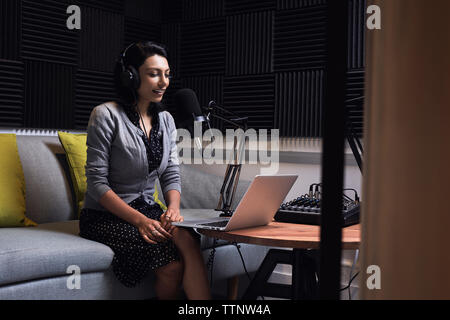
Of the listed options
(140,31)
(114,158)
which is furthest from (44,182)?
(140,31)

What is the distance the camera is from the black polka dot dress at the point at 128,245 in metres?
2.34

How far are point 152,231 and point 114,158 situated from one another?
439 millimetres

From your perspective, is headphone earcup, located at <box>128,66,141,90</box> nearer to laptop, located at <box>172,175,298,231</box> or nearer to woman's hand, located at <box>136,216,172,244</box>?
woman's hand, located at <box>136,216,172,244</box>

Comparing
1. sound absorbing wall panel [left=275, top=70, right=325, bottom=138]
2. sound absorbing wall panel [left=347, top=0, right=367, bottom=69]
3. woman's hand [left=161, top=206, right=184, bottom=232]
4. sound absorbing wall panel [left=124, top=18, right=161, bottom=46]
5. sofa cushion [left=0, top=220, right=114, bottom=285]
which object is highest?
sound absorbing wall panel [left=124, top=18, right=161, bottom=46]

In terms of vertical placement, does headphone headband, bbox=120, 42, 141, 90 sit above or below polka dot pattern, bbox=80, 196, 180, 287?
above

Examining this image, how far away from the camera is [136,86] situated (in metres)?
2.58

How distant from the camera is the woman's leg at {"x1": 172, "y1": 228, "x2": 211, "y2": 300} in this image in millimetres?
2285

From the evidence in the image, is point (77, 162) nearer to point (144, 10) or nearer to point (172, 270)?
point (172, 270)

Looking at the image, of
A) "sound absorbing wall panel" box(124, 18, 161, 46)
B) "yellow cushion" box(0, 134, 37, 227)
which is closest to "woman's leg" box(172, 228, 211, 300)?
"yellow cushion" box(0, 134, 37, 227)

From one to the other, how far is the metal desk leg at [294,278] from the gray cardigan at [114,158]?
685 millimetres

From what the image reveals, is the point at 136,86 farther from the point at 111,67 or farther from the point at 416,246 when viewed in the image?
the point at 416,246

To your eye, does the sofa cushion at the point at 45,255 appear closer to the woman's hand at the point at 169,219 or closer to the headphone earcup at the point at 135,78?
the woman's hand at the point at 169,219

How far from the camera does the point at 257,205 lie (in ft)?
6.39

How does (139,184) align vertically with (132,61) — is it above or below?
below
